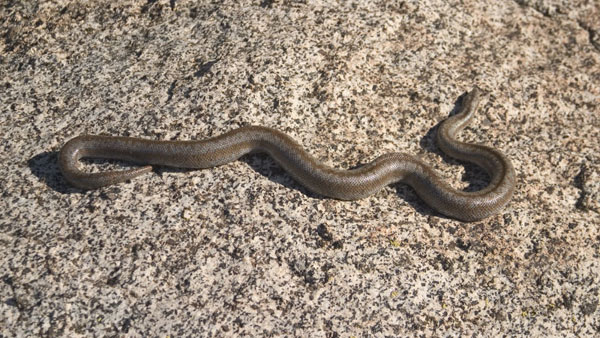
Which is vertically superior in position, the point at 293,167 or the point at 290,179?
the point at 293,167

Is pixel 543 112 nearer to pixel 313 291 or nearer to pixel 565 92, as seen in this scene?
pixel 565 92

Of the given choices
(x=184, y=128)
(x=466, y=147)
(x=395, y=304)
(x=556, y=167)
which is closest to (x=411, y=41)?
(x=466, y=147)

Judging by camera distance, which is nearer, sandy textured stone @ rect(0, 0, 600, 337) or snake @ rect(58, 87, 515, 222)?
sandy textured stone @ rect(0, 0, 600, 337)

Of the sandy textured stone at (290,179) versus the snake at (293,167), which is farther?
the snake at (293,167)
